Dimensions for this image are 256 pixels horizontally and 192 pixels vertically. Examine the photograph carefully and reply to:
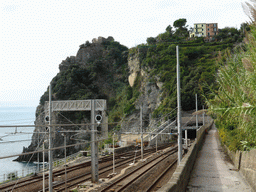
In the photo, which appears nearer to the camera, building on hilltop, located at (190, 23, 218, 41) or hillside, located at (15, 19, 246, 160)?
hillside, located at (15, 19, 246, 160)

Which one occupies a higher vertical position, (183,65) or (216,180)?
(183,65)

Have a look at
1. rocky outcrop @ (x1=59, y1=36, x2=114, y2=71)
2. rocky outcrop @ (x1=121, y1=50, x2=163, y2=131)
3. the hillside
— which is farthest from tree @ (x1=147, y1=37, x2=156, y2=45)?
rocky outcrop @ (x1=121, y1=50, x2=163, y2=131)

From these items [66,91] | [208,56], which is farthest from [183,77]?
[66,91]

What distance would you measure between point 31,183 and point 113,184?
5.04 metres

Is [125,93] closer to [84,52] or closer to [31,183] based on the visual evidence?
[84,52]

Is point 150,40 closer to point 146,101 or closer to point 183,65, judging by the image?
point 183,65

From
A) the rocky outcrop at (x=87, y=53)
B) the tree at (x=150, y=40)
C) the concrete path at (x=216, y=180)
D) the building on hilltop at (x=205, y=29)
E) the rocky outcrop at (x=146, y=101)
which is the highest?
the building on hilltop at (x=205, y=29)

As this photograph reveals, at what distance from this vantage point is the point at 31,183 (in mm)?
15250

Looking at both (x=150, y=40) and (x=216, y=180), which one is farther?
(x=150, y=40)

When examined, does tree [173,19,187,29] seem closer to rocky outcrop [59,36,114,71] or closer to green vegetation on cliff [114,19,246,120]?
green vegetation on cliff [114,19,246,120]

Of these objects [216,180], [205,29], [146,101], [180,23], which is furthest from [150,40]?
Answer: [216,180]

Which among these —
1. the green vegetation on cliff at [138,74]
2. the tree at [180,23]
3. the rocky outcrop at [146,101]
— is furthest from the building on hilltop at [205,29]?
the rocky outcrop at [146,101]

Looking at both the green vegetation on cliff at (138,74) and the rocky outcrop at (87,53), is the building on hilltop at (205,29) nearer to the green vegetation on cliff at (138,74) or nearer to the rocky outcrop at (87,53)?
the green vegetation on cliff at (138,74)

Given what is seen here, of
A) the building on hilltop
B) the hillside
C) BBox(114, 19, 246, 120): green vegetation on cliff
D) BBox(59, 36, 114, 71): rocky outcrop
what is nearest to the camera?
BBox(114, 19, 246, 120): green vegetation on cliff
